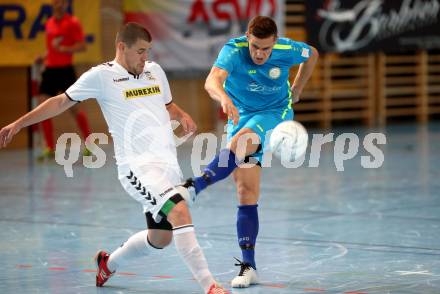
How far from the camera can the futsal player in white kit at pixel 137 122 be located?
586 centimetres

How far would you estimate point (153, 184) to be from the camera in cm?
582

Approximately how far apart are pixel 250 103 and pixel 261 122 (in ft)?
0.67

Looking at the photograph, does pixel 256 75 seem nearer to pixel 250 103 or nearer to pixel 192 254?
pixel 250 103

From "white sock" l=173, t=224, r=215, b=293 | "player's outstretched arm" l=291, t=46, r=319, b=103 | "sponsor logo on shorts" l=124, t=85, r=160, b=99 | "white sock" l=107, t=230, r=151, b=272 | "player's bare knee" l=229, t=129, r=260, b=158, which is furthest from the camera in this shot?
"player's outstretched arm" l=291, t=46, r=319, b=103

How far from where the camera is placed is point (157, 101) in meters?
6.15

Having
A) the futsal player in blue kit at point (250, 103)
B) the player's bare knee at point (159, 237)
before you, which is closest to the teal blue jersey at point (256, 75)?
the futsal player in blue kit at point (250, 103)

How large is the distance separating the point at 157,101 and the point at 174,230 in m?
0.88

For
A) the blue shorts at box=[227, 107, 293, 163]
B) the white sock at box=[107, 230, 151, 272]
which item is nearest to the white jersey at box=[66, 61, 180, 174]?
the white sock at box=[107, 230, 151, 272]

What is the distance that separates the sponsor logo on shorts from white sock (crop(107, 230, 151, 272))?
2.76 ft

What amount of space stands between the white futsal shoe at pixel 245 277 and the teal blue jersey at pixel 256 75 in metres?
1.08

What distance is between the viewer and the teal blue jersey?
660 centimetres

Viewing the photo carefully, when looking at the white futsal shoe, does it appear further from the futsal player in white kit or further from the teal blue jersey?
the teal blue jersey

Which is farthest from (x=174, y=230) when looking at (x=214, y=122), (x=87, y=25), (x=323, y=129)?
(x=323, y=129)

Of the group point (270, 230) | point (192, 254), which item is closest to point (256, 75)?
point (192, 254)
